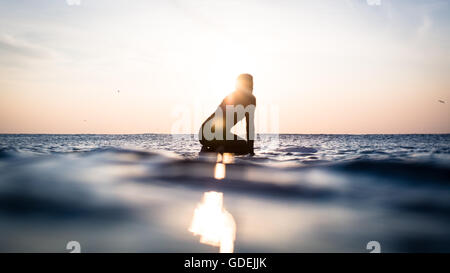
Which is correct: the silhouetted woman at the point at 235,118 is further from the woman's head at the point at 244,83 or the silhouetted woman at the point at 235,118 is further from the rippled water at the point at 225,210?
the rippled water at the point at 225,210

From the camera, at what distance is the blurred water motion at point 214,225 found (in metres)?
3.39

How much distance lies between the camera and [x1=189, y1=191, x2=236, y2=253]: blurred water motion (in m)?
3.39

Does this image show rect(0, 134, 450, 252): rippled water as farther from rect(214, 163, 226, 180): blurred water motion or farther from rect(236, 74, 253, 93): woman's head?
rect(236, 74, 253, 93): woman's head

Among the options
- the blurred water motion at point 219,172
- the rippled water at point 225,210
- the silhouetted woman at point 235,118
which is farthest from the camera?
the silhouetted woman at point 235,118

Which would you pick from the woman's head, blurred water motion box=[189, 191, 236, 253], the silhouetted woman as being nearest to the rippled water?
blurred water motion box=[189, 191, 236, 253]

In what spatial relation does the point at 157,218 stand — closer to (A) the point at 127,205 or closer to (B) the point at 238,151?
(A) the point at 127,205

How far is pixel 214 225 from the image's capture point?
12.7 ft

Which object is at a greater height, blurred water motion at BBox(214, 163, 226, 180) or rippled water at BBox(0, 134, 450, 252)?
blurred water motion at BBox(214, 163, 226, 180)

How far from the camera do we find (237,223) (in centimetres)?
396

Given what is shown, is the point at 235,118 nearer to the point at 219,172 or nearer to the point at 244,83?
the point at 244,83

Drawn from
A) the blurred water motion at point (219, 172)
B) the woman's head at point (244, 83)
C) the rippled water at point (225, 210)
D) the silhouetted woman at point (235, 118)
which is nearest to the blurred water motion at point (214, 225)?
the rippled water at point (225, 210)

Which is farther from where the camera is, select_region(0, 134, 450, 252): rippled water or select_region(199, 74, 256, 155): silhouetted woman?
select_region(199, 74, 256, 155): silhouetted woman
